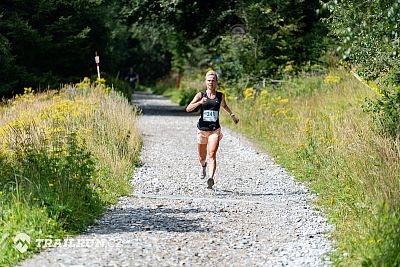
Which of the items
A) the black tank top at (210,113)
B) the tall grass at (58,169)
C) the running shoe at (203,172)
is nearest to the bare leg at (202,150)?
the running shoe at (203,172)

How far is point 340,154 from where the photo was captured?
1157 centimetres

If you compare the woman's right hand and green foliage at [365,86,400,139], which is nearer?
the woman's right hand

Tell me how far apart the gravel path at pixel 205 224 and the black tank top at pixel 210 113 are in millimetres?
964

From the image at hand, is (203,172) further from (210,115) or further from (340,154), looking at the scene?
(340,154)

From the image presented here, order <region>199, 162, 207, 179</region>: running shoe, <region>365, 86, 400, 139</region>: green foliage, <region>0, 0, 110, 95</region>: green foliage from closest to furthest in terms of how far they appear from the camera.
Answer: <region>365, 86, 400, 139</region>: green foliage, <region>199, 162, 207, 179</region>: running shoe, <region>0, 0, 110, 95</region>: green foliage

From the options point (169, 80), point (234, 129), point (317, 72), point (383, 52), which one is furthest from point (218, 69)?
point (169, 80)

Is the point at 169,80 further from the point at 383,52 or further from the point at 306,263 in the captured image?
the point at 306,263

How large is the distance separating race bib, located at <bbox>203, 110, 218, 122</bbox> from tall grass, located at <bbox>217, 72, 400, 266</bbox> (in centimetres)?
185

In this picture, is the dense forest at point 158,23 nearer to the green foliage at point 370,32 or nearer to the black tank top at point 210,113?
the green foliage at point 370,32

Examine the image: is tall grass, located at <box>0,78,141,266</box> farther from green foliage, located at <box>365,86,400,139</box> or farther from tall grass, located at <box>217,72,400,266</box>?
green foliage, located at <box>365,86,400,139</box>

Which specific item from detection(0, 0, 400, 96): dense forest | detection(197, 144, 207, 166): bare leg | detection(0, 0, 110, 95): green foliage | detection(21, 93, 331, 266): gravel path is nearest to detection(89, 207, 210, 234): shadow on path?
detection(21, 93, 331, 266): gravel path

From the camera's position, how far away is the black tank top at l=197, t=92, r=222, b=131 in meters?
11.8

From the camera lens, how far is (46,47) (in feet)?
81.9

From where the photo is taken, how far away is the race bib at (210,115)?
467 inches
